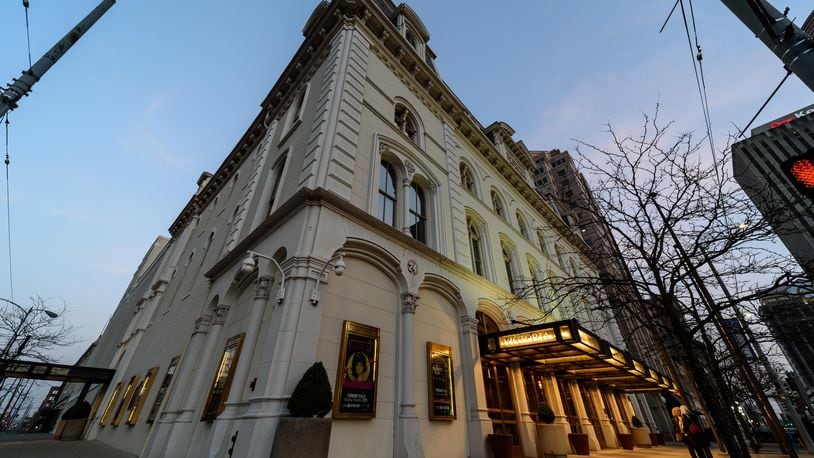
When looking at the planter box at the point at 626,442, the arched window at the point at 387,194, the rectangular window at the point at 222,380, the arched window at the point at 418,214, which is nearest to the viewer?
the rectangular window at the point at 222,380

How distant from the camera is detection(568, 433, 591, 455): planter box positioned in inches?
471

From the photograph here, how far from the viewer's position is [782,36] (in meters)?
3.71

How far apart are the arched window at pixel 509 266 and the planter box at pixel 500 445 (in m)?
8.29

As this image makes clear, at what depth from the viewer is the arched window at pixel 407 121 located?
15026 millimetres

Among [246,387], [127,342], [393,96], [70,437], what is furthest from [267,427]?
[127,342]

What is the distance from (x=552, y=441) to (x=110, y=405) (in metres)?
21.4

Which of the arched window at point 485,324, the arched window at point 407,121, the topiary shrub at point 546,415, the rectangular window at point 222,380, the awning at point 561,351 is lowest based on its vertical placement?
the topiary shrub at point 546,415

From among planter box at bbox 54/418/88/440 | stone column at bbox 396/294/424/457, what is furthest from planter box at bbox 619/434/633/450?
planter box at bbox 54/418/88/440

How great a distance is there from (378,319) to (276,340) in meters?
2.80

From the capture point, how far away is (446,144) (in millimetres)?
17062

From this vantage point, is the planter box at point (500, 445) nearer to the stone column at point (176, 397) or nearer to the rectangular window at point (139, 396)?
the stone column at point (176, 397)

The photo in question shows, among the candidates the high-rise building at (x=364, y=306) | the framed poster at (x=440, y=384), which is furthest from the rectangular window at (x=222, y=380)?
the framed poster at (x=440, y=384)

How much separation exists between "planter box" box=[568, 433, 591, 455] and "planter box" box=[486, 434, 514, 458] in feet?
17.6

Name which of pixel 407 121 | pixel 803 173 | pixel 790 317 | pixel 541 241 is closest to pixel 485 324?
pixel 790 317
